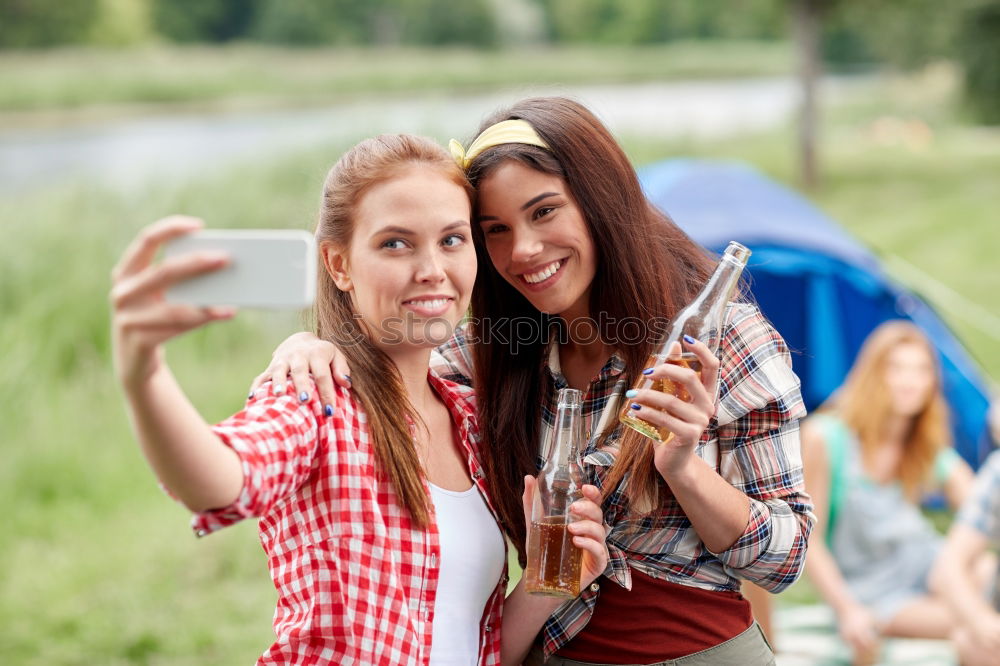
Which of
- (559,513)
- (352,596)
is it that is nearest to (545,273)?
(559,513)

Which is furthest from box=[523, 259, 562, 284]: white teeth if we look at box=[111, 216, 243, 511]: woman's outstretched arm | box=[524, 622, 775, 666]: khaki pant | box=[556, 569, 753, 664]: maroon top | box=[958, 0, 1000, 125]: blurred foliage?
box=[958, 0, 1000, 125]: blurred foliage

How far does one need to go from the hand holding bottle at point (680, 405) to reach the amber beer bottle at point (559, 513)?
0.17m

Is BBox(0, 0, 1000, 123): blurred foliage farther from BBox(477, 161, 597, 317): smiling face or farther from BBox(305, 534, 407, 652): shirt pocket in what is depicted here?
BBox(305, 534, 407, 652): shirt pocket

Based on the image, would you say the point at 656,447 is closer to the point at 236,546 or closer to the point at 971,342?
the point at 236,546

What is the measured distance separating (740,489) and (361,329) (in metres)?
0.72

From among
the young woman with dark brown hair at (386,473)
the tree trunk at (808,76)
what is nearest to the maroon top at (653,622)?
the young woman with dark brown hair at (386,473)

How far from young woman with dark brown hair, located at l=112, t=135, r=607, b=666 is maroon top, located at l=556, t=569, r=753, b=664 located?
0.11 meters

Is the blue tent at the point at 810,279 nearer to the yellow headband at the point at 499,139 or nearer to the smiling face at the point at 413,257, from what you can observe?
the yellow headband at the point at 499,139

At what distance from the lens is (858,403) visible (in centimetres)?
451

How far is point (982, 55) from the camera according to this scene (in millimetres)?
16016

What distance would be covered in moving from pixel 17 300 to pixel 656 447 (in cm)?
761

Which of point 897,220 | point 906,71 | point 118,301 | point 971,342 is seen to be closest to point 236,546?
point 118,301

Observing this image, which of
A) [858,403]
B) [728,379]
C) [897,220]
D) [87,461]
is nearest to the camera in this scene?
[728,379]

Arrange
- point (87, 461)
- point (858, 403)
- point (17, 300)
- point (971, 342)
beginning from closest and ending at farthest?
1. point (858, 403)
2. point (87, 461)
3. point (17, 300)
4. point (971, 342)
